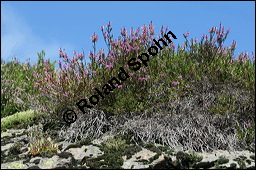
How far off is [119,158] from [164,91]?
229 centimetres

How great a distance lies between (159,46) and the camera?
316 inches

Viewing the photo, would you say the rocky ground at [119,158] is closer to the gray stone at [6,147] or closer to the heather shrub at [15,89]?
the gray stone at [6,147]

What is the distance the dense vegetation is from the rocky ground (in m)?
0.36

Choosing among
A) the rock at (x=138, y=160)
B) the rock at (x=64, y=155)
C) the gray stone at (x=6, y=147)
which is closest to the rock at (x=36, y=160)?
the rock at (x=64, y=155)

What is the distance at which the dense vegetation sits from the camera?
6.67m

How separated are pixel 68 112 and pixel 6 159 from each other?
1730 millimetres

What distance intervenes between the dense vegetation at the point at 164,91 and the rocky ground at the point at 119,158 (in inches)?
14.2

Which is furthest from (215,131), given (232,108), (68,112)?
(68,112)

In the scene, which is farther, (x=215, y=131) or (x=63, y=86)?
(x=63, y=86)

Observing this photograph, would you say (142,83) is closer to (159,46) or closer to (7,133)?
(159,46)

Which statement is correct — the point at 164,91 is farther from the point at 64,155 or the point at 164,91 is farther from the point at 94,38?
the point at 64,155

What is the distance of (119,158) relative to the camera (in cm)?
564

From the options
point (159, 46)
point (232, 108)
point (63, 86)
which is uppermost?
point (159, 46)

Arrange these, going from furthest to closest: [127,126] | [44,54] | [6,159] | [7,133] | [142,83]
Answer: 1. [44,54]
2. [7,133]
3. [142,83]
4. [127,126]
5. [6,159]
